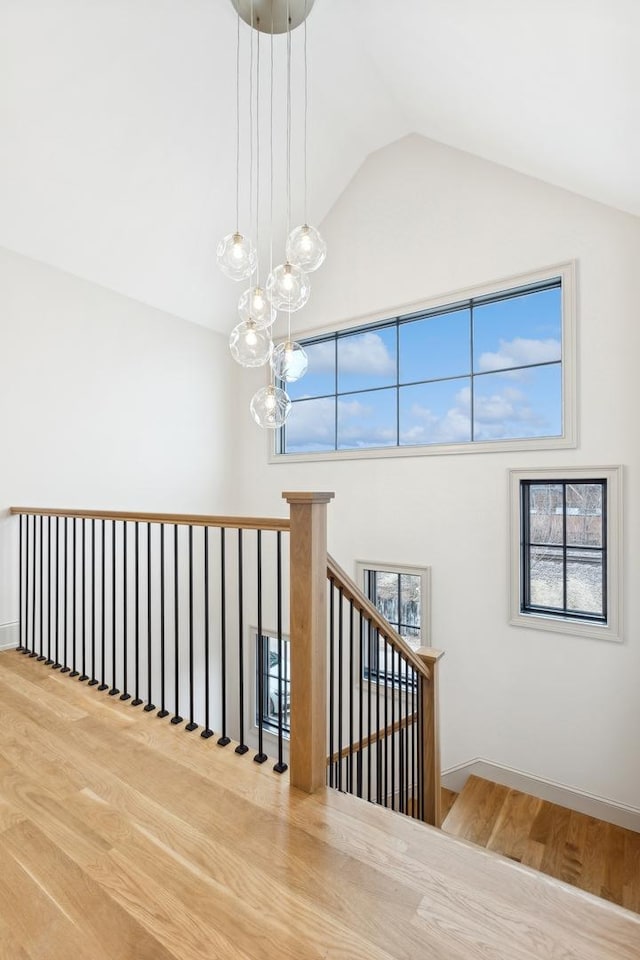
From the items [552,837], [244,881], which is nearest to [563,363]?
[552,837]

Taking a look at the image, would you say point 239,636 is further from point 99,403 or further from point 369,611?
point 99,403

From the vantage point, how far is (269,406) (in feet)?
9.16

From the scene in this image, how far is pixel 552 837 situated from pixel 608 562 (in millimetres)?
1888

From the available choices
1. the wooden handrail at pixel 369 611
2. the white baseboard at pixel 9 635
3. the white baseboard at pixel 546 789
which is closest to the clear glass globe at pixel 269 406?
the wooden handrail at pixel 369 611

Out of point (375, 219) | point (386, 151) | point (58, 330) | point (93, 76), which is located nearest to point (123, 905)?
point (58, 330)

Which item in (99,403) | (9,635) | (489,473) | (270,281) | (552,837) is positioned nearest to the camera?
(270,281)

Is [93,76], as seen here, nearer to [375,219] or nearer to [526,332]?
[375,219]

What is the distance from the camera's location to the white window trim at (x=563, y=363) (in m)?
3.62

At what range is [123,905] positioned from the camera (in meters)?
1.30

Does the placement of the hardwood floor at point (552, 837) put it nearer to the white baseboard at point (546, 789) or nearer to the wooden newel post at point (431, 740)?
the white baseboard at point (546, 789)

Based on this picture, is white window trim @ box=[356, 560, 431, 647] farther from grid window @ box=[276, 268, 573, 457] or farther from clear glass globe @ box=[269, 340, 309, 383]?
clear glass globe @ box=[269, 340, 309, 383]

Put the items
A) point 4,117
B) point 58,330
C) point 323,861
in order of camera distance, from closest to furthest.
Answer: point 323,861
point 4,117
point 58,330

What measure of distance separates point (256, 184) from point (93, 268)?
1559mm

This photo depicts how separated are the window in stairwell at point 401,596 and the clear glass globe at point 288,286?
2736 mm
